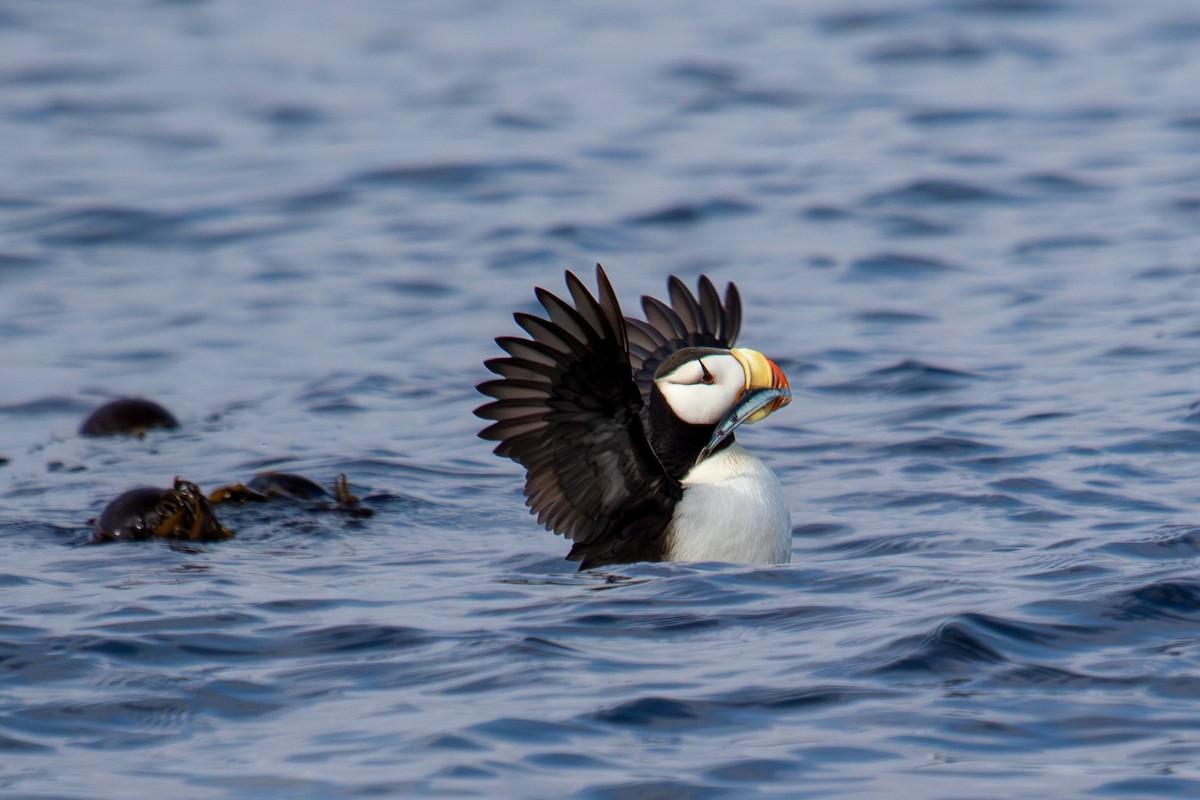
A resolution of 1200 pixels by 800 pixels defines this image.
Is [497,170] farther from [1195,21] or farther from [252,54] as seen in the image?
[1195,21]

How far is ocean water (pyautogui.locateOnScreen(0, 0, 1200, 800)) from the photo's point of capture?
5461 mm

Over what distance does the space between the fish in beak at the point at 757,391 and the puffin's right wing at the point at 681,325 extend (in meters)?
1.01

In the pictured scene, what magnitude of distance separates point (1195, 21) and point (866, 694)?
1732 cm

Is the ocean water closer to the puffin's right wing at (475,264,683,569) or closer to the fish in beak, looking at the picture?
the puffin's right wing at (475,264,683,569)

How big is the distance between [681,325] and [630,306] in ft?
13.1

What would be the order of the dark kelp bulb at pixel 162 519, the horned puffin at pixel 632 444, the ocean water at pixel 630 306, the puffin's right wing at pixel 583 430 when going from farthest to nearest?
the dark kelp bulb at pixel 162 519, the horned puffin at pixel 632 444, the puffin's right wing at pixel 583 430, the ocean water at pixel 630 306

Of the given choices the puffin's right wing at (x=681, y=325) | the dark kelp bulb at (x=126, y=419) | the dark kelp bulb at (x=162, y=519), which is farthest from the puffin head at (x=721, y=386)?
the dark kelp bulb at (x=126, y=419)

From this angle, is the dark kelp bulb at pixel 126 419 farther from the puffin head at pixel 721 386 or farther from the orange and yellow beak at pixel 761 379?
the orange and yellow beak at pixel 761 379

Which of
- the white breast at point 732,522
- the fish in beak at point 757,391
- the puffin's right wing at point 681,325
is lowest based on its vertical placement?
the white breast at point 732,522

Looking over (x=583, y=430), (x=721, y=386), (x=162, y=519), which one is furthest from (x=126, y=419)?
(x=721, y=386)

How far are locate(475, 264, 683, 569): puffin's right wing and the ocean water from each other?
246mm

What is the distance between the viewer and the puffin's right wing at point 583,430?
6.80 metres

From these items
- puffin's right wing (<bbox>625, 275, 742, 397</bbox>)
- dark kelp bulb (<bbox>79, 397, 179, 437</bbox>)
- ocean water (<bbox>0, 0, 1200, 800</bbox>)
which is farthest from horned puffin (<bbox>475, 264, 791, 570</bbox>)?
dark kelp bulb (<bbox>79, 397, 179, 437</bbox>)

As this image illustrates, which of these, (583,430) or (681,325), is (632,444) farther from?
(681,325)
